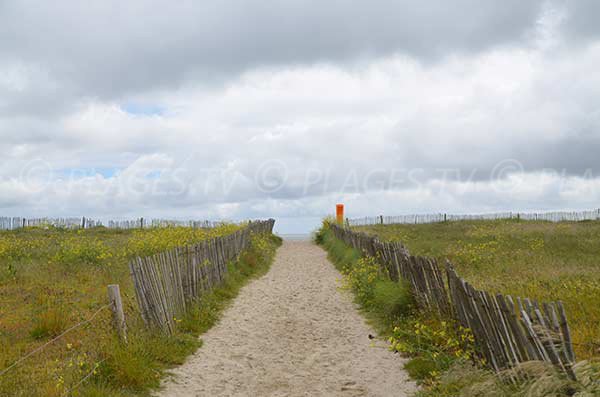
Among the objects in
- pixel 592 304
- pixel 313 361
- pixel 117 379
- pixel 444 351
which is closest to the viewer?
pixel 117 379

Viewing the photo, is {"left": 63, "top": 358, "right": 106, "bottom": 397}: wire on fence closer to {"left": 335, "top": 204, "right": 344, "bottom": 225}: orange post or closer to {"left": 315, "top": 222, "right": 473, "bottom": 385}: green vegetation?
{"left": 315, "top": 222, "right": 473, "bottom": 385}: green vegetation

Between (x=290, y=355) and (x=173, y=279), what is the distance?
241cm

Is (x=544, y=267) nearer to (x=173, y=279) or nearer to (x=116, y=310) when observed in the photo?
(x=173, y=279)

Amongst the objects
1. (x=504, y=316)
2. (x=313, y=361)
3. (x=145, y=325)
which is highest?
(x=504, y=316)

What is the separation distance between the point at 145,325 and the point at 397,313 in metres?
3.93

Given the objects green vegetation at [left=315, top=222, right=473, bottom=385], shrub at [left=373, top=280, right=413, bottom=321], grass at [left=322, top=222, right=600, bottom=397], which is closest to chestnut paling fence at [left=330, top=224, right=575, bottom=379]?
grass at [left=322, top=222, right=600, bottom=397]

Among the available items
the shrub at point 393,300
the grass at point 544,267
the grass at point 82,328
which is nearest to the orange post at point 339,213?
the grass at point 544,267

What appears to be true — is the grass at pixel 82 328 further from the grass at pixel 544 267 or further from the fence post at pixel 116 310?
the grass at pixel 544 267

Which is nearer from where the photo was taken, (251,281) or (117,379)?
(117,379)

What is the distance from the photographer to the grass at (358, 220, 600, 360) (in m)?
7.75

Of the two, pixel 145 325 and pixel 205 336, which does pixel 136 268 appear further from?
pixel 205 336

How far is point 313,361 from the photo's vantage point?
7324mm

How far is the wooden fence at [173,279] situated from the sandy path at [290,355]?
68cm

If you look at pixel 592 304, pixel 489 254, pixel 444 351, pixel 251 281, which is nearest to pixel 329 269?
pixel 251 281
